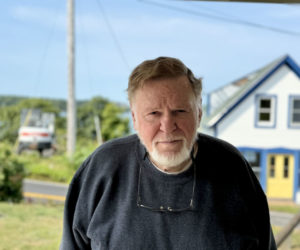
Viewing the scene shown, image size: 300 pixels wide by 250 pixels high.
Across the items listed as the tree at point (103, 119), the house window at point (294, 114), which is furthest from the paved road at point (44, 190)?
the house window at point (294, 114)

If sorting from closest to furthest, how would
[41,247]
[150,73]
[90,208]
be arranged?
[150,73] < [90,208] < [41,247]

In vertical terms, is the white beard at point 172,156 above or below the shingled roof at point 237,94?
below

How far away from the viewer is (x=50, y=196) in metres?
6.11

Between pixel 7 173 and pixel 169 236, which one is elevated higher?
pixel 169 236

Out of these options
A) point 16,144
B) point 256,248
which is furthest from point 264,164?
point 256,248

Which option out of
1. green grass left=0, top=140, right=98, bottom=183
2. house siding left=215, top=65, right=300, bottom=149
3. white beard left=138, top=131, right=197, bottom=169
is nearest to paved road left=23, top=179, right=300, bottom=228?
green grass left=0, top=140, right=98, bottom=183

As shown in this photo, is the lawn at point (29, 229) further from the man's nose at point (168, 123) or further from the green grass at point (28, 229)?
the man's nose at point (168, 123)

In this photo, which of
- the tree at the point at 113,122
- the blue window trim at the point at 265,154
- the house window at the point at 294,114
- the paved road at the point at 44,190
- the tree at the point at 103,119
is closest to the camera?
the house window at the point at 294,114

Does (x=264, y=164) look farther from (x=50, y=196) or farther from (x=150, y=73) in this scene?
(x=150, y=73)

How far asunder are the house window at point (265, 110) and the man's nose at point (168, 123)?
15.5ft

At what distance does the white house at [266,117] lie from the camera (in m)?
5.32

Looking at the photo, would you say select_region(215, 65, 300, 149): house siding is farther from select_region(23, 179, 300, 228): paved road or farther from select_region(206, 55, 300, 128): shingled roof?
select_region(23, 179, 300, 228): paved road

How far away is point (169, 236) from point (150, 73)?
1.25 ft

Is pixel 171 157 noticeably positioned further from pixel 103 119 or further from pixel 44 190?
pixel 103 119
